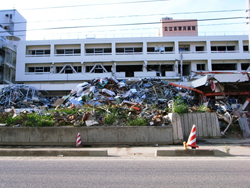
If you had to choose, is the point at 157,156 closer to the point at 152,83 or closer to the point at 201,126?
the point at 201,126

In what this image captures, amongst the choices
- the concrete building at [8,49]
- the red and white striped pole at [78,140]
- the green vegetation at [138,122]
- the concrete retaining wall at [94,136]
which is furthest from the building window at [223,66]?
the concrete building at [8,49]

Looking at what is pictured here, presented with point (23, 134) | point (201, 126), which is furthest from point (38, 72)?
point (201, 126)

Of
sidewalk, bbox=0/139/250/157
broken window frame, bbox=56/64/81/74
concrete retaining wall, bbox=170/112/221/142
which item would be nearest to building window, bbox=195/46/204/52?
broken window frame, bbox=56/64/81/74

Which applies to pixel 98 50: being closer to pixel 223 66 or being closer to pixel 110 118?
pixel 223 66

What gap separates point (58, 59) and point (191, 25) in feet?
149

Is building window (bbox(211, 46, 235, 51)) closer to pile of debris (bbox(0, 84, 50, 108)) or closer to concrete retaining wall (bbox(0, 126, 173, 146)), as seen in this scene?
pile of debris (bbox(0, 84, 50, 108))

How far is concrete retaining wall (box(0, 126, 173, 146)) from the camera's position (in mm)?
11141

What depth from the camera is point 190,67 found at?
131 ft

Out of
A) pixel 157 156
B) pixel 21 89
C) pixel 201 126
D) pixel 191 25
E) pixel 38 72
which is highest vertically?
pixel 191 25

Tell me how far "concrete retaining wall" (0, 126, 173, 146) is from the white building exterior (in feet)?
86.7

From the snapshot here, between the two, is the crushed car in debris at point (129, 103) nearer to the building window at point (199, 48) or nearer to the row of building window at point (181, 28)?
the building window at point (199, 48)

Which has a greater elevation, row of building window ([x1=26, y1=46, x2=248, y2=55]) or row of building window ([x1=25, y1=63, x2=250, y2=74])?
row of building window ([x1=26, y1=46, x2=248, y2=55])

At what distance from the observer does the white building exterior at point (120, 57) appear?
38.7 m

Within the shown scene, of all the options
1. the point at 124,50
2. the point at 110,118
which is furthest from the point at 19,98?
the point at 124,50
